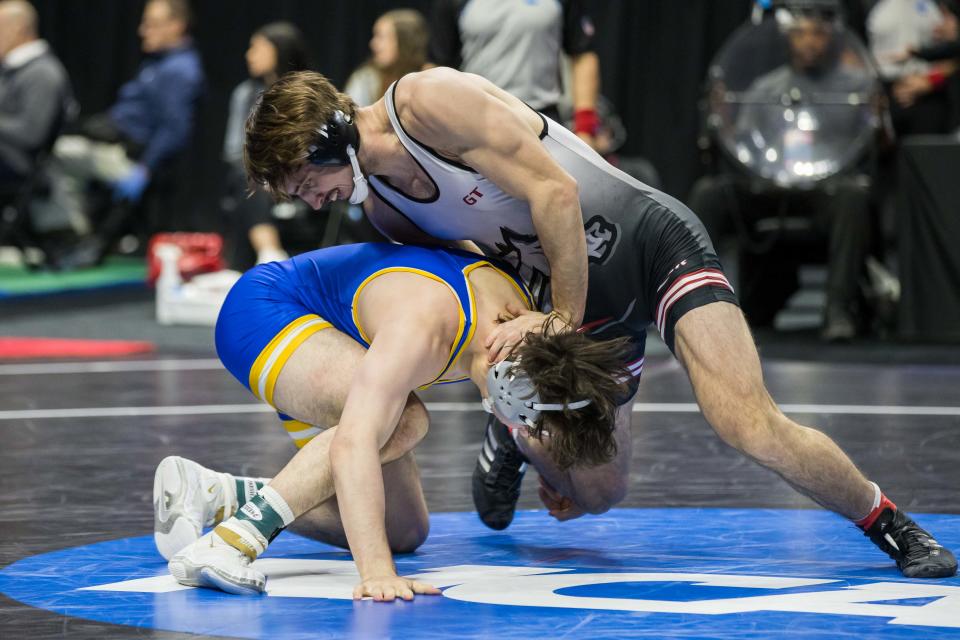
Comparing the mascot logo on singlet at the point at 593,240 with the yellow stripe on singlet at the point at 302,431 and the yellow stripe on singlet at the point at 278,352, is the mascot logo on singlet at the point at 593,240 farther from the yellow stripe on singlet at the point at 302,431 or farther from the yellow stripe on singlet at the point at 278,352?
the yellow stripe on singlet at the point at 302,431

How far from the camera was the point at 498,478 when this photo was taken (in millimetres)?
3650

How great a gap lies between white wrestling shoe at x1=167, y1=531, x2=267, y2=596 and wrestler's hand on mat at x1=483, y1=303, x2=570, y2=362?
0.58 meters

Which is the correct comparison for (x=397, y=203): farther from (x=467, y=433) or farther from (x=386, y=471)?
(x=467, y=433)

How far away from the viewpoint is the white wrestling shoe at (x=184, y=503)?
127 inches

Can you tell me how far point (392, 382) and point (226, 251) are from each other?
8187 millimetres

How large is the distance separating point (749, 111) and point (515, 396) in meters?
4.14

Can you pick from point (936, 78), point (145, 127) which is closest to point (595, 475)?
point (936, 78)

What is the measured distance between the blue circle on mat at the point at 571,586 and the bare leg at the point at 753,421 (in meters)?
0.16

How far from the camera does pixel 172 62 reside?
9227 mm

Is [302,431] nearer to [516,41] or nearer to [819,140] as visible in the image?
[516,41]

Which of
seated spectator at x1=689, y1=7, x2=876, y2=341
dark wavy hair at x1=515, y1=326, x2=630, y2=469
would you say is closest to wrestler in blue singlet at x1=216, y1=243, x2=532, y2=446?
dark wavy hair at x1=515, y1=326, x2=630, y2=469

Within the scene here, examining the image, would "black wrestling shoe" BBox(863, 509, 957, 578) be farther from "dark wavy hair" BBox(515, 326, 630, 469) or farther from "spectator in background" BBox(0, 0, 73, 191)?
"spectator in background" BBox(0, 0, 73, 191)

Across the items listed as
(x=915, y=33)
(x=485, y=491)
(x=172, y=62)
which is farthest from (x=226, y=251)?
(x=485, y=491)

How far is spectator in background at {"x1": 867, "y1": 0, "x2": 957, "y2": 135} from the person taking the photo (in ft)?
23.8
